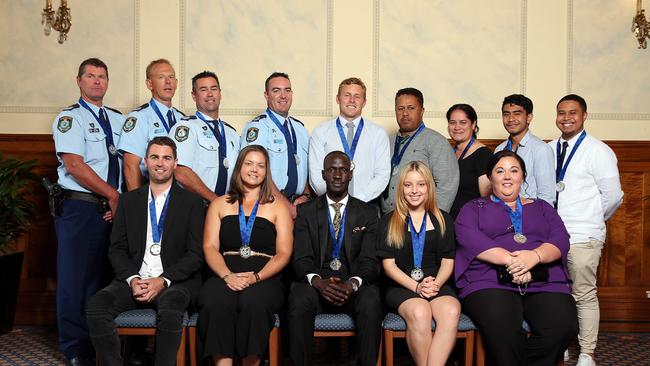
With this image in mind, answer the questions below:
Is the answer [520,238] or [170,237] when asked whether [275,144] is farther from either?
[520,238]

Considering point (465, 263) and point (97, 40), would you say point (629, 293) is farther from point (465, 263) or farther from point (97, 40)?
point (97, 40)

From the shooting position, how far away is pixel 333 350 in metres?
4.78

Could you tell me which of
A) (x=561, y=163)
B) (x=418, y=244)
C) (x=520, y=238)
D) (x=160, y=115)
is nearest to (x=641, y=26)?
(x=561, y=163)

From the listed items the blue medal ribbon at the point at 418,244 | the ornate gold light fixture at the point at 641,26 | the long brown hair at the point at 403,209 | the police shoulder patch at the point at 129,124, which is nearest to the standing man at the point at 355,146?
the long brown hair at the point at 403,209

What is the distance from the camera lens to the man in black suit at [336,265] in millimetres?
3730

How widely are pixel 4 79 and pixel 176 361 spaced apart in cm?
318

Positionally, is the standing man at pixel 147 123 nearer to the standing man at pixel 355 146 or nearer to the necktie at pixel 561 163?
the standing man at pixel 355 146

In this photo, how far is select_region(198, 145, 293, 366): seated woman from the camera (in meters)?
3.72

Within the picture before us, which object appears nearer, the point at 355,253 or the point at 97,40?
the point at 355,253

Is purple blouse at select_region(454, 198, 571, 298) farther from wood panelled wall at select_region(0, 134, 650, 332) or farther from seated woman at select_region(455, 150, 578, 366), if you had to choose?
wood panelled wall at select_region(0, 134, 650, 332)

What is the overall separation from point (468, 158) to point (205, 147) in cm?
168

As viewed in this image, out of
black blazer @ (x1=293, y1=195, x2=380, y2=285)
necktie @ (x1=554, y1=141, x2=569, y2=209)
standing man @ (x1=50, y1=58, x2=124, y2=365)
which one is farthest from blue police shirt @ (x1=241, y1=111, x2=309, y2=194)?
necktie @ (x1=554, y1=141, x2=569, y2=209)

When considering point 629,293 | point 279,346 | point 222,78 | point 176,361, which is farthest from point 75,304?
point 629,293

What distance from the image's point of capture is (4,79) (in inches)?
226
